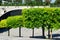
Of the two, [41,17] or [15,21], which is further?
[15,21]

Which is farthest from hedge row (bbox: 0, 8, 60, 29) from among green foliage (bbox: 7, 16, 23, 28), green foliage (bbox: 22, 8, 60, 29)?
green foliage (bbox: 7, 16, 23, 28)

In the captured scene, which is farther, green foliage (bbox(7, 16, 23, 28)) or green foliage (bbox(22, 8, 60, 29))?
green foliage (bbox(7, 16, 23, 28))

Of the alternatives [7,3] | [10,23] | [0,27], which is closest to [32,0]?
[7,3]

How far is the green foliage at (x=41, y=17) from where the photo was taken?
14.3m

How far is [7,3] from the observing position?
3453cm

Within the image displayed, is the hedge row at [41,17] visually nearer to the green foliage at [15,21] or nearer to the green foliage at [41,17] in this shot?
the green foliage at [41,17]

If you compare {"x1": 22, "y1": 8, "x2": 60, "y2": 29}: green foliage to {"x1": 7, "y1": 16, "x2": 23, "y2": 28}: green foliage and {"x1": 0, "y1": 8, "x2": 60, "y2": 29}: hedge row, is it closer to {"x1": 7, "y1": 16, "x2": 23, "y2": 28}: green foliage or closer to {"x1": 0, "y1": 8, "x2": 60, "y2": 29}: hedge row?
{"x1": 0, "y1": 8, "x2": 60, "y2": 29}: hedge row

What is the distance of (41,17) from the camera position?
14.5 meters

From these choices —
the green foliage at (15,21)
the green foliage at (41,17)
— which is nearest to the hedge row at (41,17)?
the green foliage at (41,17)

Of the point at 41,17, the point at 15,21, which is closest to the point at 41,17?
the point at 41,17

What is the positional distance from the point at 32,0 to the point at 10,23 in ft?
70.9

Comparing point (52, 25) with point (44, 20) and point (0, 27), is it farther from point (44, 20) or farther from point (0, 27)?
point (0, 27)

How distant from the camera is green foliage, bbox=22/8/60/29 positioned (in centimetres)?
1432

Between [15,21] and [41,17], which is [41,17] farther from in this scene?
[15,21]
